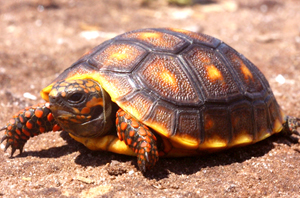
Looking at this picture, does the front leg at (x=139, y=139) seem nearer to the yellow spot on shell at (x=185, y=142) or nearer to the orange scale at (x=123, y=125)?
the orange scale at (x=123, y=125)

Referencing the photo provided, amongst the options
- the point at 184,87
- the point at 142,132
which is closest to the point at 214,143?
the point at 184,87

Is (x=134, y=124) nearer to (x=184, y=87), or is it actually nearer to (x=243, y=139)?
(x=184, y=87)

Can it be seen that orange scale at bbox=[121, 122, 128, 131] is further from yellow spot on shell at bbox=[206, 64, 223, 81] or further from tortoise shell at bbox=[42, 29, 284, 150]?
yellow spot on shell at bbox=[206, 64, 223, 81]

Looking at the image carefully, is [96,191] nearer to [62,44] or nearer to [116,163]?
[116,163]

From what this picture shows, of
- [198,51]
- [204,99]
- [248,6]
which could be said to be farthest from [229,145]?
[248,6]

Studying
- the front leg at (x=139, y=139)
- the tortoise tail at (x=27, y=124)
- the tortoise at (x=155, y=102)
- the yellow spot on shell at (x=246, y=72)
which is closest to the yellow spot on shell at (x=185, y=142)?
the tortoise at (x=155, y=102)
